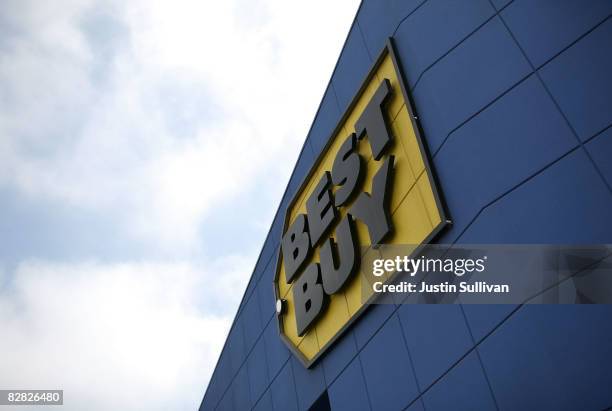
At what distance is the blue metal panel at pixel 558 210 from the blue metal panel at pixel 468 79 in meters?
1.86

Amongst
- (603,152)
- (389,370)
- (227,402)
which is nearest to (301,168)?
(389,370)

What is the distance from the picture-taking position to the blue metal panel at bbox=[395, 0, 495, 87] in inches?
383

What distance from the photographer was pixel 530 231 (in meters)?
7.39

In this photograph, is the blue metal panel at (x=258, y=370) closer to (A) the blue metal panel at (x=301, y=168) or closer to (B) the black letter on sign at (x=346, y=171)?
(A) the blue metal panel at (x=301, y=168)

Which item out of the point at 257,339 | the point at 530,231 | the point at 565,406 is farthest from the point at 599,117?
the point at 257,339

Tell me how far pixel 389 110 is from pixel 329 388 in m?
6.22

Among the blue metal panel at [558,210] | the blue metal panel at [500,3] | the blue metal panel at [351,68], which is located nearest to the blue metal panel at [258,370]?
the blue metal panel at [351,68]

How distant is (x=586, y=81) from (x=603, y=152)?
120 centimetres

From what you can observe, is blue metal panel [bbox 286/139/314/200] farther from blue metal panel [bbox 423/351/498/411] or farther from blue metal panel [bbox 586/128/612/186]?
blue metal panel [bbox 586/128/612/186]

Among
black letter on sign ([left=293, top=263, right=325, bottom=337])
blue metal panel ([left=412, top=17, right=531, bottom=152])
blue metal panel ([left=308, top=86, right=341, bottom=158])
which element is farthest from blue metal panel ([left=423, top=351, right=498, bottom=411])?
blue metal panel ([left=308, top=86, right=341, bottom=158])

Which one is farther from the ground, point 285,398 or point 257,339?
point 257,339

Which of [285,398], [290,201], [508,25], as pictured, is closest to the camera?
[508,25]

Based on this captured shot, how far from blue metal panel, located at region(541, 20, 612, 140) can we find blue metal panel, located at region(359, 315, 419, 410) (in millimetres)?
4638

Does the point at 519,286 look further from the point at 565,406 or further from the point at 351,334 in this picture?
the point at 351,334
